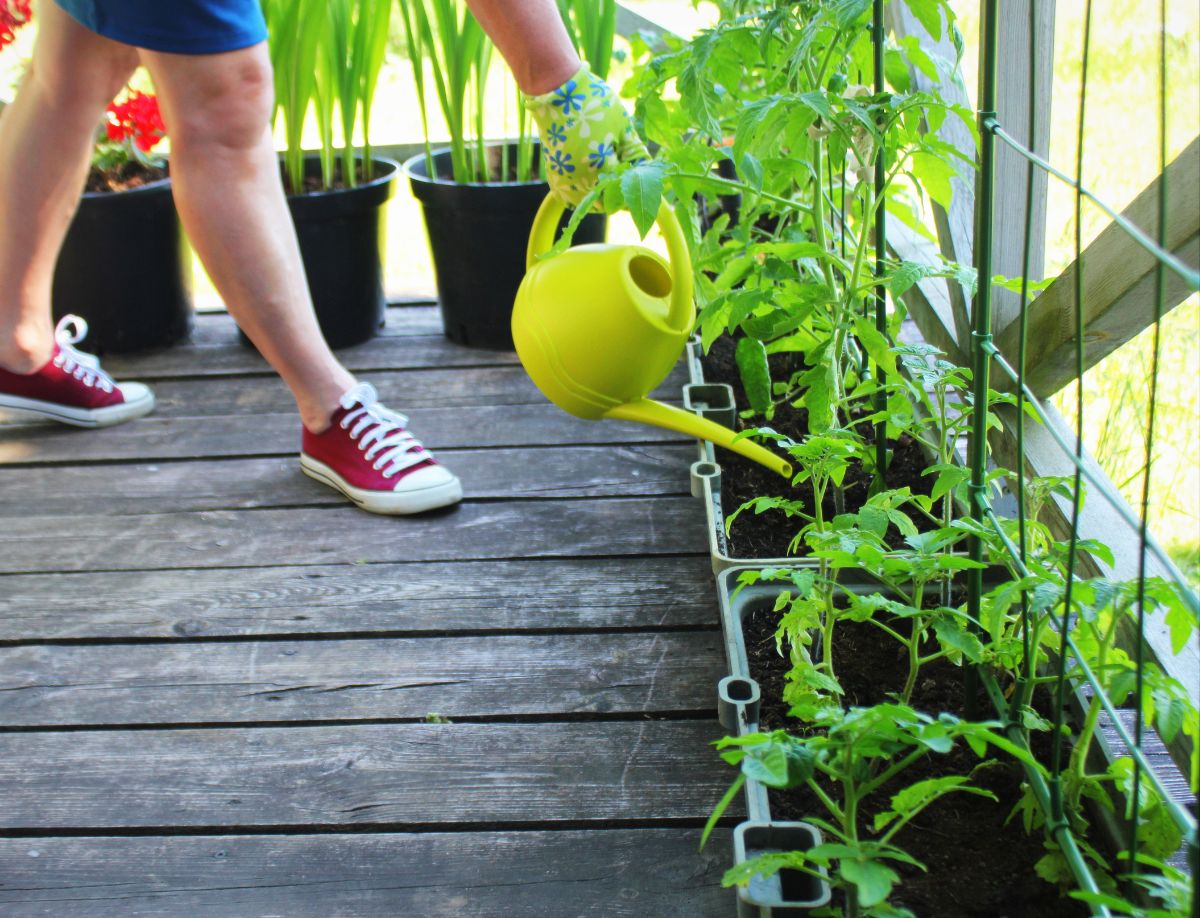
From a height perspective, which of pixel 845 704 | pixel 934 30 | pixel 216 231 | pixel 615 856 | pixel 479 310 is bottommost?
pixel 615 856

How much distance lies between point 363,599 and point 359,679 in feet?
0.56

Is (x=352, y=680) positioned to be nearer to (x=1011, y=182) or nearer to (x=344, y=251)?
(x=1011, y=182)

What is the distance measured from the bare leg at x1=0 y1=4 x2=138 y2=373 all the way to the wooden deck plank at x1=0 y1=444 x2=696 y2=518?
272 mm

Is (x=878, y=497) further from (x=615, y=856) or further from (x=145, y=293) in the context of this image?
(x=145, y=293)

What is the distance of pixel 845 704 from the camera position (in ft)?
3.52

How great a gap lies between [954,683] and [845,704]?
0.37 feet

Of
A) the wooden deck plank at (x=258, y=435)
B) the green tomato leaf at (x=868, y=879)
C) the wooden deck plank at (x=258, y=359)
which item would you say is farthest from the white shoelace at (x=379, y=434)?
the green tomato leaf at (x=868, y=879)

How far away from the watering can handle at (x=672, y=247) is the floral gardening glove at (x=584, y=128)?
76 millimetres

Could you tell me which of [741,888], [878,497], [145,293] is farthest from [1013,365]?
[145,293]

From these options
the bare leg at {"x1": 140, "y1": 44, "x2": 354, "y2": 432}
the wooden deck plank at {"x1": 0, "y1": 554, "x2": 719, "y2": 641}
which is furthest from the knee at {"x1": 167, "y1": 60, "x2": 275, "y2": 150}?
the wooden deck plank at {"x1": 0, "y1": 554, "x2": 719, "y2": 641}

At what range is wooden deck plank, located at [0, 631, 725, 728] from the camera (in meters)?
1.24

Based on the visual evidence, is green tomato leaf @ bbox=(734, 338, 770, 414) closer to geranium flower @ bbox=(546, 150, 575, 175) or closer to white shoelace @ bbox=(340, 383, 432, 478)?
geranium flower @ bbox=(546, 150, 575, 175)

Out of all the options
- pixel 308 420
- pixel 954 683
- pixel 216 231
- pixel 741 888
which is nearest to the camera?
pixel 741 888

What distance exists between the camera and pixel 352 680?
129cm
